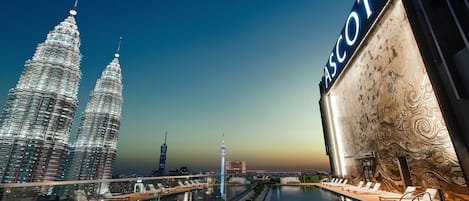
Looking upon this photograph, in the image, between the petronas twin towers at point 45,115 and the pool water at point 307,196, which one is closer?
the pool water at point 307,196

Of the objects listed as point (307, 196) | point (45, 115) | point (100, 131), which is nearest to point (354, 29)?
point (307, 196)

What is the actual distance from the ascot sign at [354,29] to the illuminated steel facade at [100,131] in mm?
81715

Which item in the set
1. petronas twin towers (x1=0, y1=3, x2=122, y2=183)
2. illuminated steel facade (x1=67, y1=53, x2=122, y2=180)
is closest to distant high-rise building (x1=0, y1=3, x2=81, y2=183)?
petronas twin towers (x1=0, y1=3, x2=122, y2=183)

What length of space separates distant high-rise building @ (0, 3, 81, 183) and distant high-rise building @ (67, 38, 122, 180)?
14.1 meters

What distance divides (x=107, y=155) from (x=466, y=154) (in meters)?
87.4

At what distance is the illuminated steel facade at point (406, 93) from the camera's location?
4004mm

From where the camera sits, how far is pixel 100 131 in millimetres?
73250

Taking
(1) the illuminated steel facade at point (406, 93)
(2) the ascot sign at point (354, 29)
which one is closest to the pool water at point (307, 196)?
(1) the illuminated steel facade at point (406, 93)

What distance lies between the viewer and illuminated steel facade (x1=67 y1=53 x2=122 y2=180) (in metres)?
69.0

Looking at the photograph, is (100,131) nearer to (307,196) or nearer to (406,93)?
(307,196)

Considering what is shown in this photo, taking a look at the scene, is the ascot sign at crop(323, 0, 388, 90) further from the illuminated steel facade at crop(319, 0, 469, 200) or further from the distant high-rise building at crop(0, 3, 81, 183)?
the distant high-rise building at crop(0, 3, 81, 183)

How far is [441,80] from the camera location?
4258mm

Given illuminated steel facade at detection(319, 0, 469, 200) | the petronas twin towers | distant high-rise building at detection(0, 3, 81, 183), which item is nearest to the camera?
illuminated steel facade at detection(319, 0, 469, 200)

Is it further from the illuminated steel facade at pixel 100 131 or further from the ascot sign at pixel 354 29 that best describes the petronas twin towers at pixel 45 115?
the ascot sign at pixel 354 29
